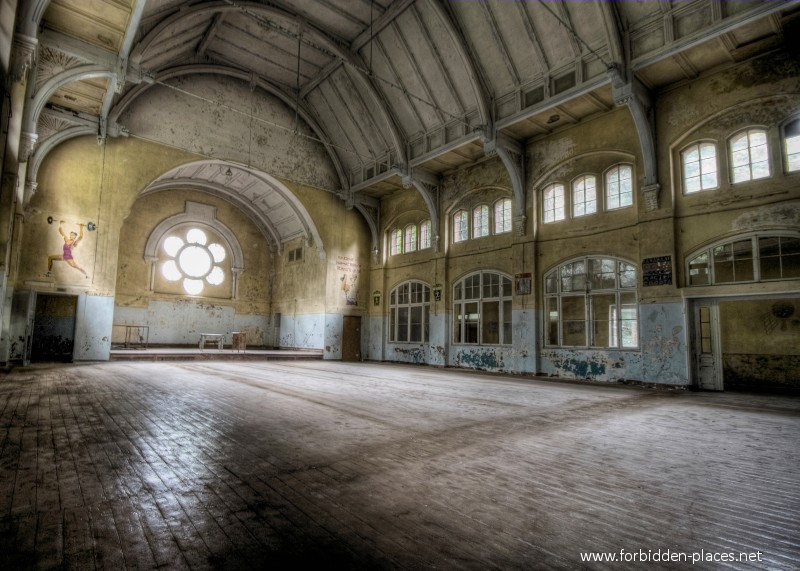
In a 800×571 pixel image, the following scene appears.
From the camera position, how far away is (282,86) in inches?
669

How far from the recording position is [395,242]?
18750 millimetres

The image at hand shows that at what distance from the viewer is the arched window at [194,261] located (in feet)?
64.7

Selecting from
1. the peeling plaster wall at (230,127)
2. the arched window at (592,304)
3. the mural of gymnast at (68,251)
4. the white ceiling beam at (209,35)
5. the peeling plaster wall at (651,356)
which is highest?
the white ceiling beam at (209,35)

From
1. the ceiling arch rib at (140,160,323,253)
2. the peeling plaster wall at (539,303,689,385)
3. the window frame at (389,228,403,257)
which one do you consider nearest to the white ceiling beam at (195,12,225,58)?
the ceiling arch rib at (140,160,323,253)

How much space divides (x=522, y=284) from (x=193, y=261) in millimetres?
15142

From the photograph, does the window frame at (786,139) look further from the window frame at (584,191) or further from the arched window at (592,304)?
the window frame at (584,191)

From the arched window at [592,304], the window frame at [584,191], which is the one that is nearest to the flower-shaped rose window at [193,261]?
the arched window at [592,304]

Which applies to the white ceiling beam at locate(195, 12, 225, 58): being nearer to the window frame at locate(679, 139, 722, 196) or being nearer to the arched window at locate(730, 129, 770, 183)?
the window frame at locate(679, 139, 722, 196)

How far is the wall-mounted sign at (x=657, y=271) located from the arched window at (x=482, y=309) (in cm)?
409

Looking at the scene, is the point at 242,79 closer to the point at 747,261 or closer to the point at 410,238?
the point at 410,238

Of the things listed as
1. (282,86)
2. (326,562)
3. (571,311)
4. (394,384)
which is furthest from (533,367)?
(282,86)

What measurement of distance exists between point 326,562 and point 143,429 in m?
3.54

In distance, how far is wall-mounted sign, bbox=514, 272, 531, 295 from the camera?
1320cm

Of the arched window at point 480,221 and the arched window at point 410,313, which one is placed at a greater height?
the arched window at point 480,221
